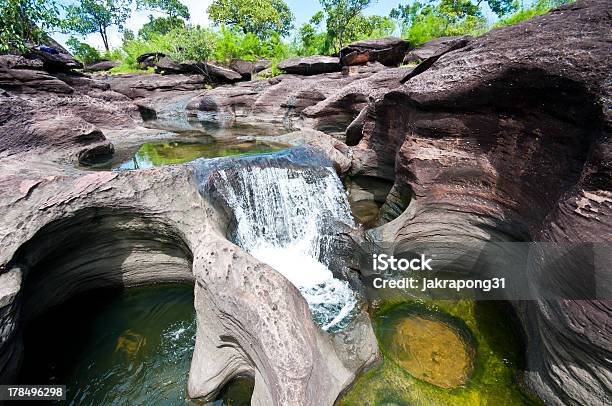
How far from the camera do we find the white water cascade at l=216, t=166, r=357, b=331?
20.0 ft

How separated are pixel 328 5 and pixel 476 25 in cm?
1468

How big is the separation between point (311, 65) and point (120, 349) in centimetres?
2105

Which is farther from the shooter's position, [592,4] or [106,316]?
[106,316]

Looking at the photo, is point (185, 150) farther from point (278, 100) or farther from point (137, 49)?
point (137, 49)

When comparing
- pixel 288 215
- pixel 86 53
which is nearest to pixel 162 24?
pixel 86 53

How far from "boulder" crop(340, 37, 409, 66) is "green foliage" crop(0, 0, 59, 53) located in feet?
57.1

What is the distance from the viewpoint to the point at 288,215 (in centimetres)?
667

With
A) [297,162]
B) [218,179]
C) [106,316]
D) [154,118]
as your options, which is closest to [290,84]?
[154,118]

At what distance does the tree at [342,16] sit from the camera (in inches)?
1097

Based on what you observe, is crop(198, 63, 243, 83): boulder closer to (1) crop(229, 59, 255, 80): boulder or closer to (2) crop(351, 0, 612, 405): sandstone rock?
(1) crop(229, 59, 255, 80): boulder

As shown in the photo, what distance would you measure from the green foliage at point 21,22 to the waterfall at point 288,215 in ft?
47.6

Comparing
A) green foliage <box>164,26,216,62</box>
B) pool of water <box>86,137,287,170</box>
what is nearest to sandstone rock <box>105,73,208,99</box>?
green foliage <box>164,26,216,62</box>

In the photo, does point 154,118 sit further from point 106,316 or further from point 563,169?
point 563,169

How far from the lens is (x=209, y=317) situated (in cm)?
362
